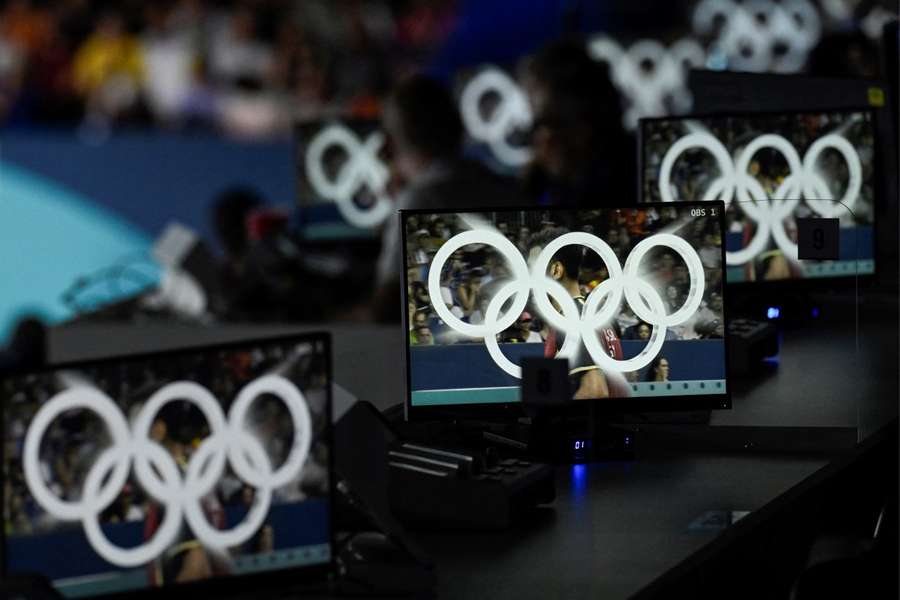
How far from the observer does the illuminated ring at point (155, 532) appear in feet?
5.21

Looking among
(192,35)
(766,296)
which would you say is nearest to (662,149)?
(766,296)

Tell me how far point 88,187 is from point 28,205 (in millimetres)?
386

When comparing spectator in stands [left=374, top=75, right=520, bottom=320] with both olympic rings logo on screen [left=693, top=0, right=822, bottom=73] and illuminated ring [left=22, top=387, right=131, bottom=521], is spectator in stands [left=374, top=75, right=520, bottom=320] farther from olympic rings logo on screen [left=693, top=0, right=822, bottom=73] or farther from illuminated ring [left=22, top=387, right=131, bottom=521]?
olympic rings logo on screen [left=693, top=0, right=822, bottom=73]

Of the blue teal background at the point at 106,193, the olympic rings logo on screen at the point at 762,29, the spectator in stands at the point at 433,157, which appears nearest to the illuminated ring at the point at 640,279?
the spectator in stands at the point at 433,157

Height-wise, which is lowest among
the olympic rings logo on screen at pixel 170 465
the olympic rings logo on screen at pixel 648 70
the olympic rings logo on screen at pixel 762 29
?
the olympic rings logo on screen at pixel 170 465

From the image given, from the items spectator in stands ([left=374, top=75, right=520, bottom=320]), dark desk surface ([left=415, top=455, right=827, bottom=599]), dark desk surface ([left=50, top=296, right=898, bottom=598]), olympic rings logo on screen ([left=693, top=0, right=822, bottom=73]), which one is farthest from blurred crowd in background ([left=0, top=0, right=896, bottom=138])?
dark desk surface ([left=415, top=455, right=827, bottom=599])

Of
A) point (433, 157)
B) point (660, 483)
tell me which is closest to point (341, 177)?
point (433, 157)

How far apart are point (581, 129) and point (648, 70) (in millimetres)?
3318

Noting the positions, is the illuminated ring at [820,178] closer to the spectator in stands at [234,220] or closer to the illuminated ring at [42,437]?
the illuminated ring at [42,437]

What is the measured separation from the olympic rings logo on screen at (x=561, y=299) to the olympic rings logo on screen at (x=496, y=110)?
4.31m

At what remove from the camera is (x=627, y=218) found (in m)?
2.31

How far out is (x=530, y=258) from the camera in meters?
2.29

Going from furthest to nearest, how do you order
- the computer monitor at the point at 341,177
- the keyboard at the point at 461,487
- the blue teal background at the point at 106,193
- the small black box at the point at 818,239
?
the blue teal background at the point at 106,193 → the computer monitor at the point at 341,177 → the small black box at the point at 818,239 → the keyboard at the point at 461,487

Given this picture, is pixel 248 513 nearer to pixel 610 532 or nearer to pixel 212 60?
pixel 610 532
